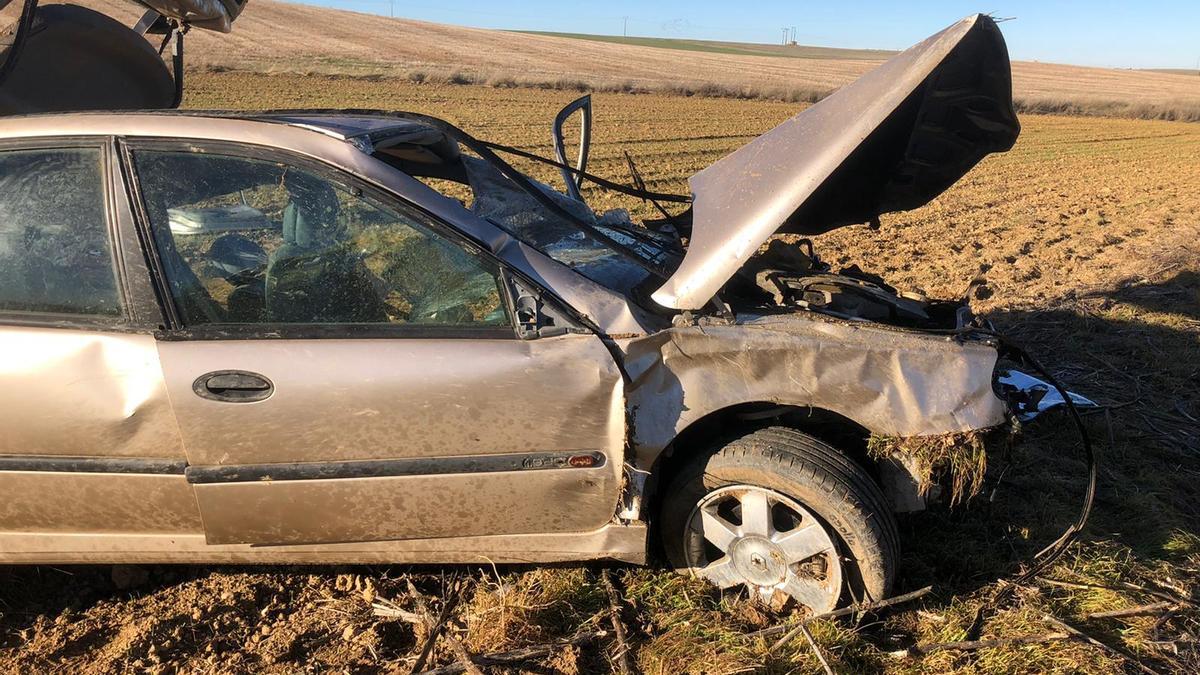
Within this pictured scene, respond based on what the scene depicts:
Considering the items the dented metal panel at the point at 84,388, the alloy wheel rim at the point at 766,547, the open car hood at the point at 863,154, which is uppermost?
the open car hood at the point at 863,154

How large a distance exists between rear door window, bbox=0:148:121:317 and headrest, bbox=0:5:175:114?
156 cm

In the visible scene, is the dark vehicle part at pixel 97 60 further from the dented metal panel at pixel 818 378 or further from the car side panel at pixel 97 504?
the dented metal panel at pixel 818 378

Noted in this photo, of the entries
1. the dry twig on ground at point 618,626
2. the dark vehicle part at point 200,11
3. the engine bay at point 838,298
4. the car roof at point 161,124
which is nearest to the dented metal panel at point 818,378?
the engine bay at point 838,298

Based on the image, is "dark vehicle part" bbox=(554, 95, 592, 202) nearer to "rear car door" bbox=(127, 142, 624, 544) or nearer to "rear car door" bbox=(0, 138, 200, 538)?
"rear car door" bbox=(127, 142, 624, 544)

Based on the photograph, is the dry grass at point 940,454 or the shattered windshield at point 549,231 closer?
the dry grass at point 940,454

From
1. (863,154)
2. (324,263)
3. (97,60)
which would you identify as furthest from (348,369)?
(97,60)

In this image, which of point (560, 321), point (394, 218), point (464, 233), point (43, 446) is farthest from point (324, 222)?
point (43, 446)

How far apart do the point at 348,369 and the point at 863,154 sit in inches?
89.9

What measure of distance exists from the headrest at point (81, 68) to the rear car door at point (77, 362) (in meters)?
1.65

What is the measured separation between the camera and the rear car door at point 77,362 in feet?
7.43

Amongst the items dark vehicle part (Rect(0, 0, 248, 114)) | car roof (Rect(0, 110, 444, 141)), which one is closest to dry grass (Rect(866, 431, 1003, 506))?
car roof (Rect(0, 110, 444, 141))

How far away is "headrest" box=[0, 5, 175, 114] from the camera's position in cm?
383

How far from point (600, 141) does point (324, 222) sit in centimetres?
1387

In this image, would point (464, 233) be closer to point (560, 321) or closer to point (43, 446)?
point (560, 321)
